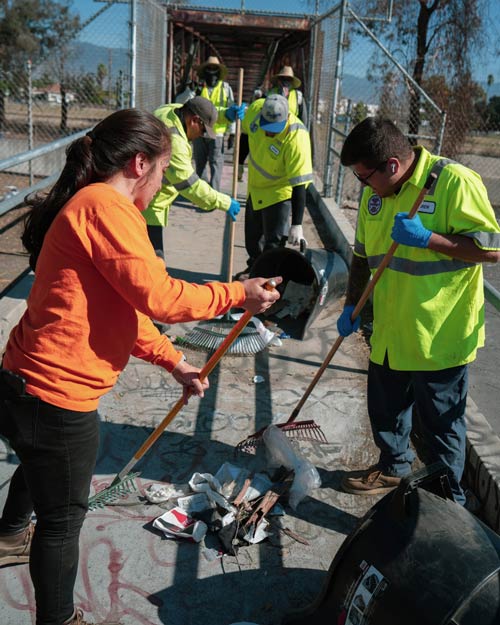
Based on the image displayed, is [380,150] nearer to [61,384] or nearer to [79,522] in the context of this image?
[61,384]

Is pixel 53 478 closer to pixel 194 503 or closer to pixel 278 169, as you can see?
pixel 194 503

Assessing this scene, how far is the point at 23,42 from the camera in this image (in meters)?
20.9

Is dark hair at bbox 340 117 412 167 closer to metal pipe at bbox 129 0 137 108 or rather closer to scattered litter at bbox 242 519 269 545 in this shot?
scattered litter at bbox 242 519 269 545

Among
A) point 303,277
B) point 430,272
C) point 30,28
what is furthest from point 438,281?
point 30,28

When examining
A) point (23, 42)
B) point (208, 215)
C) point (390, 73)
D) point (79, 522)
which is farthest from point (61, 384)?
point (23, 42)

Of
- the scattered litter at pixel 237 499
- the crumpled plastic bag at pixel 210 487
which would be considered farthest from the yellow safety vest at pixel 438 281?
the crumpled plastic bag at pixel 210 487

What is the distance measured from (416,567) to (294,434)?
1.75 metres

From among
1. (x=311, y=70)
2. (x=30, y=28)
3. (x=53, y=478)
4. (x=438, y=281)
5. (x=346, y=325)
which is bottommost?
(x=53, y=478)

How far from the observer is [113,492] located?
9.85ft

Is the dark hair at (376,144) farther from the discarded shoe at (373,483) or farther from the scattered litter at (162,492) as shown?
the scattered litter at (162,492)

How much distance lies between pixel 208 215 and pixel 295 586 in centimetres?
684

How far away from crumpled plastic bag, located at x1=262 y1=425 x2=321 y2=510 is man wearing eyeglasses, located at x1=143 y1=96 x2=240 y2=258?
6.90 ft

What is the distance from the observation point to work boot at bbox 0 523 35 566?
2508 millimetres

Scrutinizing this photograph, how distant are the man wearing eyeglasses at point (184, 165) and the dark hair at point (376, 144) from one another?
6.73 feet
